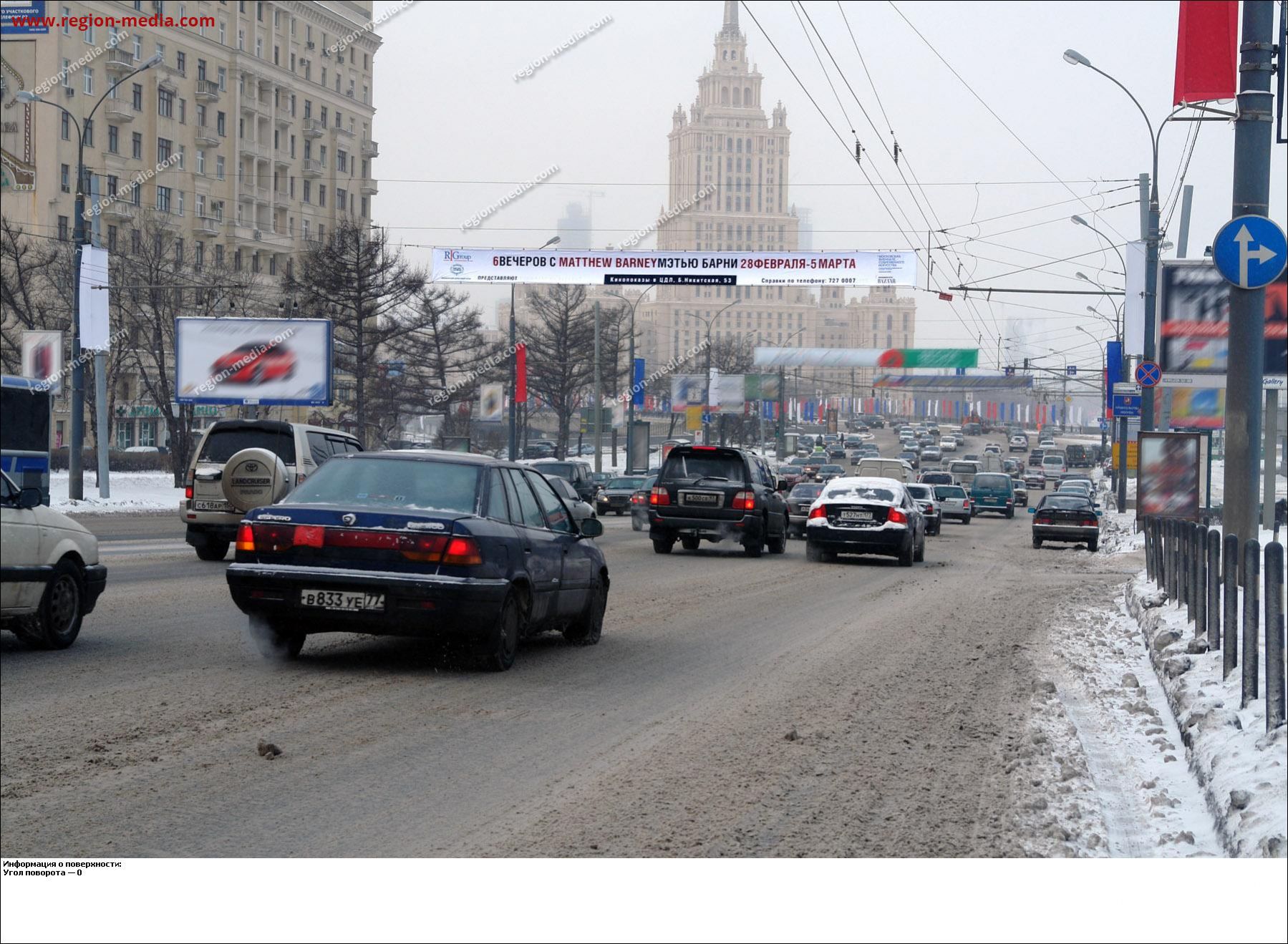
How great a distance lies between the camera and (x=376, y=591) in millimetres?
9516

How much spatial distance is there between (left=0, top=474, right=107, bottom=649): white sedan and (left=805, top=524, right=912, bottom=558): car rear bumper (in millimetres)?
15336

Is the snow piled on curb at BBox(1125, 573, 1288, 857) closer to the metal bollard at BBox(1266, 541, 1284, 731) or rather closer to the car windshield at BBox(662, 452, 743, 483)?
the metal bollard at BBox(1266, 541, 1284, 731)

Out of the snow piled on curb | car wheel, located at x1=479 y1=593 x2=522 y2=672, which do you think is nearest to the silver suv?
car wheel, located at x1=479 y1=593 x2=522 y2=672

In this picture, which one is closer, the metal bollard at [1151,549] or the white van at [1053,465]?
the metal bollard at [1151,549]

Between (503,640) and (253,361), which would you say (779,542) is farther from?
(253,361)

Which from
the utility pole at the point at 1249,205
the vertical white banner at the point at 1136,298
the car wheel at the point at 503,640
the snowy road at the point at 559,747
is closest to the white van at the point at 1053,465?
the vertical white banner at the point at 1136,298

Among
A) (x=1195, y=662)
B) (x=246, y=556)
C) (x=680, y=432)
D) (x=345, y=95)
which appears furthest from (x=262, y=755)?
(x=680, y=432)

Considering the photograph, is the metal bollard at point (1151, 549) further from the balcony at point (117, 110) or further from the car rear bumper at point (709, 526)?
the balcony at point (117, 110)

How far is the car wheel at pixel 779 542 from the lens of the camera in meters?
Answer: 26.4

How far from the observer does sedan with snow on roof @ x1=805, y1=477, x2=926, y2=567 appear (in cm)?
2414

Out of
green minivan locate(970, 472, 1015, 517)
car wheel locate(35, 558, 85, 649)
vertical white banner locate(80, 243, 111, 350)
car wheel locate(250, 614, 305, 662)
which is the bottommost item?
green minivan locate(970, 472, 1015, 517)

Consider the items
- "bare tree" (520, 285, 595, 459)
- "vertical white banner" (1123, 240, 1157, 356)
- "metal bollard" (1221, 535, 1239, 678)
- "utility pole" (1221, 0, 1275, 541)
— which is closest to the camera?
"metal bollard" (1221, 535, 1239, 678)

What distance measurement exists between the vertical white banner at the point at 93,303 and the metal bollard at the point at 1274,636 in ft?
110

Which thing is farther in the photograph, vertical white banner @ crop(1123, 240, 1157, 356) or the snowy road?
vertical white banner @ crop(1123, 240, 1157, 356)
